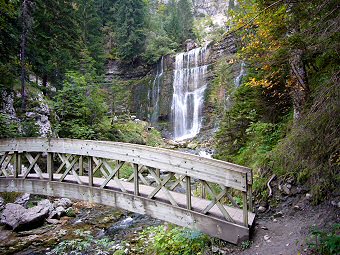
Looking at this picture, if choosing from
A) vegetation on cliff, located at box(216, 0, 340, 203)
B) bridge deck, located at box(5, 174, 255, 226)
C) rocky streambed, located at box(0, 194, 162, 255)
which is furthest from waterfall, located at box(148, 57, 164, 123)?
bridge deck, located at box(5, 174, 255, 226)

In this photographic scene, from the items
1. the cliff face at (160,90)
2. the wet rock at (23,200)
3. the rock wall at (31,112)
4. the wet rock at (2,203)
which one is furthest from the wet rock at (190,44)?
the wet rock at (2,203)

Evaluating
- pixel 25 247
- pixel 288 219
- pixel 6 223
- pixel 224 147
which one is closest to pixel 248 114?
pixel 224 147

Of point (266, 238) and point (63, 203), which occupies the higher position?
point (266, 238)

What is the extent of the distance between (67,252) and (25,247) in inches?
58.3

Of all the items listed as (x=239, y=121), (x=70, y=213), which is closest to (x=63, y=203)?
(x=70, y=213)

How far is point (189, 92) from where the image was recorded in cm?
3158

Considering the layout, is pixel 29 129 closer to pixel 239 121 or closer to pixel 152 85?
pixel 239 121

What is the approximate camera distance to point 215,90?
30.2 metres

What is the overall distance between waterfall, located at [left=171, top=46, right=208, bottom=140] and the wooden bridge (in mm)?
21828

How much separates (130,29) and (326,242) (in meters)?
36.0

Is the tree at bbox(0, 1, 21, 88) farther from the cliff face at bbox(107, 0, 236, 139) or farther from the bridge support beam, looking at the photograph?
the cliff face at bbox(107, 0, 236, 139)

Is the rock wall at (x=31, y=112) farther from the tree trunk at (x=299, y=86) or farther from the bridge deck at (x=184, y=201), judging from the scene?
the tree trunk at (x=299, y=86)

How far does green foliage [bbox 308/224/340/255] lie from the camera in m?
3.48

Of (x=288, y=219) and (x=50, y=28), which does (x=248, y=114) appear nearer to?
(x=288, y=219)
